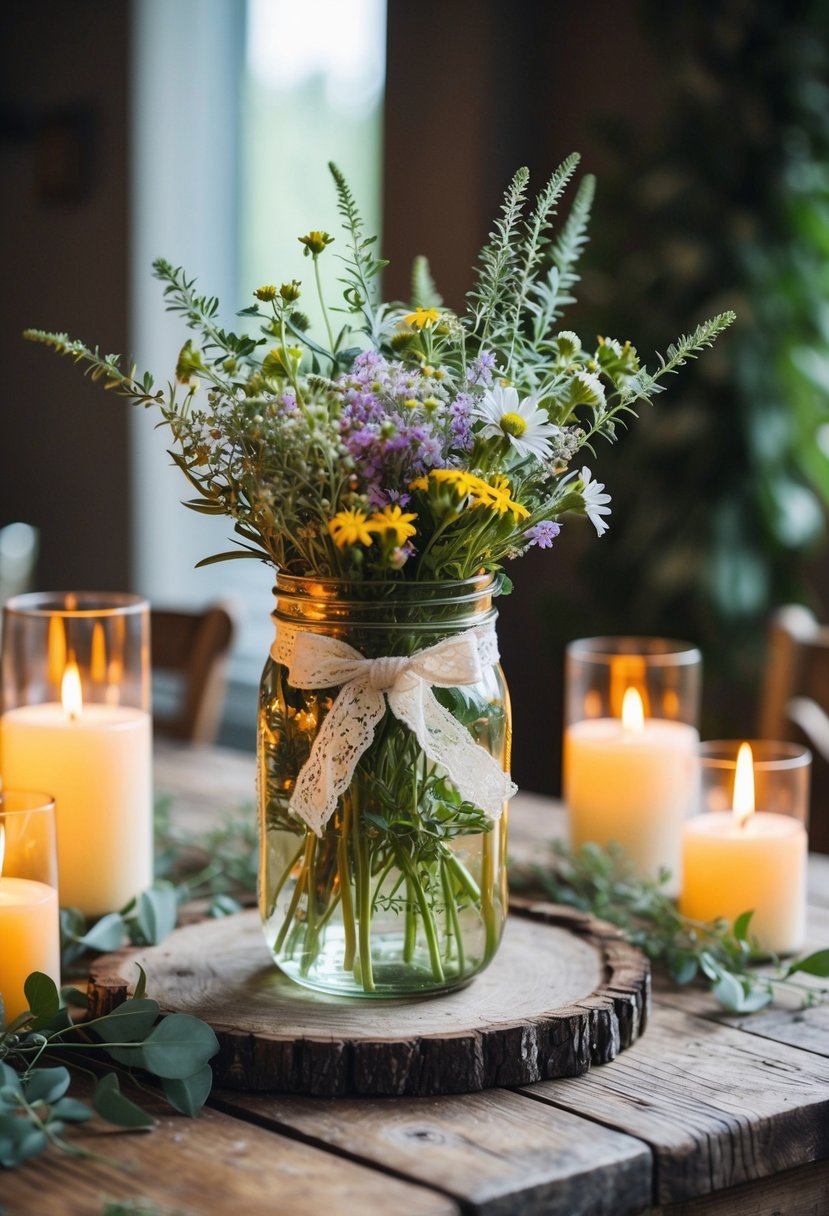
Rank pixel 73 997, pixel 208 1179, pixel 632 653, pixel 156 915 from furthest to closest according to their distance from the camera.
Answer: pixel 632 653 → pixel 156 915 → pixel 73 997 → pixel 208 1179

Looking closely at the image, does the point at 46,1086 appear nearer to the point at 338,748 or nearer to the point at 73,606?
the point at 338,748

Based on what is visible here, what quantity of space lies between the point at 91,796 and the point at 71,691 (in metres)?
0.09

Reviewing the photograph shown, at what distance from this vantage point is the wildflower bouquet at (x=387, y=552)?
82cm

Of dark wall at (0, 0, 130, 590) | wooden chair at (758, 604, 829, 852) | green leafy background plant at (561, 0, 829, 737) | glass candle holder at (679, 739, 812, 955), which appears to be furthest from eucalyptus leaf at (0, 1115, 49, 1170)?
dark wall at (0, 0, 130, 590)

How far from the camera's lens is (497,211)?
297 cm

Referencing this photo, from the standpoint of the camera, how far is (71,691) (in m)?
1.17

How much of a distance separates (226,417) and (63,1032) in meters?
0.37

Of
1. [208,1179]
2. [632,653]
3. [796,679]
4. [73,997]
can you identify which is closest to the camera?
[208,1179]

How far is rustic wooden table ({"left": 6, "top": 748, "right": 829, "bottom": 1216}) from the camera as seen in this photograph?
706 millimetres

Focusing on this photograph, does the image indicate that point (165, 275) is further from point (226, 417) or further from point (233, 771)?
point (233, 771)

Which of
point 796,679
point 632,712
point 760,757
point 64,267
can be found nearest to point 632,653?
point 632,712

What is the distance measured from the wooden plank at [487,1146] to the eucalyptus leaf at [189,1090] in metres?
0.02

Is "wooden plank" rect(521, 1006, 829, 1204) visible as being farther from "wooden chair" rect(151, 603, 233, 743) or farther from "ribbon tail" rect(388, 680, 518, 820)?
"wooden chair" rect(151, 603, 233, 743)

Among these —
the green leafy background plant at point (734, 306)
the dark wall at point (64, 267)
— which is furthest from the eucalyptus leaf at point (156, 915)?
the dark wall at point (64, 267)
